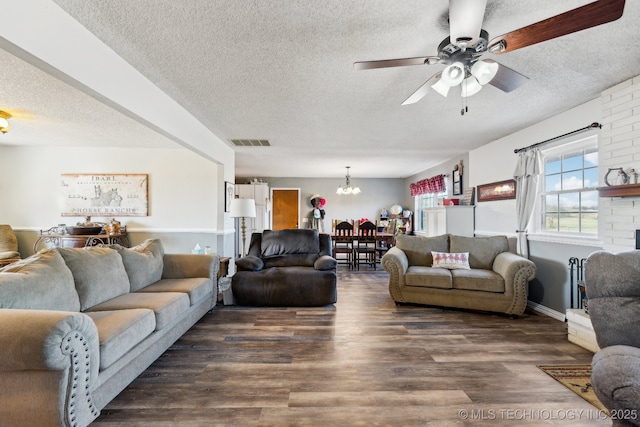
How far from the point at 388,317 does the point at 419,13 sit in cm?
286

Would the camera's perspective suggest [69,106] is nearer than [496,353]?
No

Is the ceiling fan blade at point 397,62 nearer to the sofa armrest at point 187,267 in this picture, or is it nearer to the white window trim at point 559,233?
the white window trim at point 559,233

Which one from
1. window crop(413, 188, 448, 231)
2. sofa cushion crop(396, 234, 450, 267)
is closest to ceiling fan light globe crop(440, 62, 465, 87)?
sofa cushion crop(396, 234, 450, 267)

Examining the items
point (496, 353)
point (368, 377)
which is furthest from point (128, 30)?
point (496, 353)

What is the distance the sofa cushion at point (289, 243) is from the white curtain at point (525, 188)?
269cm

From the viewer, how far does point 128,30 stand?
1.86 metres

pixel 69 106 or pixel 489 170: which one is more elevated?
pixel 69 106

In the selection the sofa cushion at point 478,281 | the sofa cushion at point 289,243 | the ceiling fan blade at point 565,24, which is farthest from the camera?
the sofa cushion at point 289,243

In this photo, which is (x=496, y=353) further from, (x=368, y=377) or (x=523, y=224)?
(x=523, y=224)

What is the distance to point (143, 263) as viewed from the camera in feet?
9.64

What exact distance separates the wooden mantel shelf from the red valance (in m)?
3.49

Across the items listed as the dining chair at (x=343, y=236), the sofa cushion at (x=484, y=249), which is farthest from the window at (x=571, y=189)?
the dining chair at (x=343, y=236)

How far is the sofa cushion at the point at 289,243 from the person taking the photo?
4188 millimetres

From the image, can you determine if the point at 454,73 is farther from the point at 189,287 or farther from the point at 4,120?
the point at 4,120
